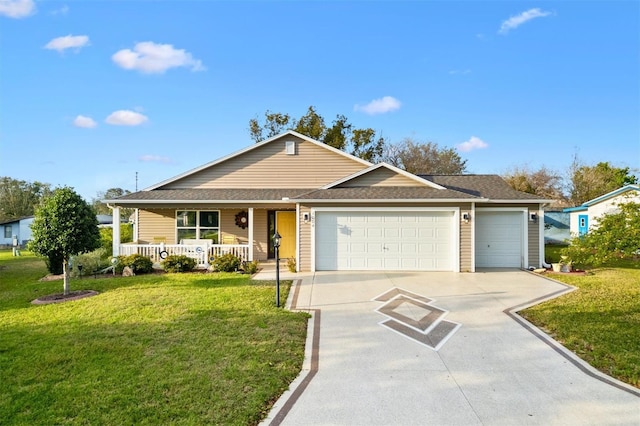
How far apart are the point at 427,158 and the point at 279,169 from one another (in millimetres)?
25039

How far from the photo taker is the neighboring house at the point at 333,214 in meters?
11.5

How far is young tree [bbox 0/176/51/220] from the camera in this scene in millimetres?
42094

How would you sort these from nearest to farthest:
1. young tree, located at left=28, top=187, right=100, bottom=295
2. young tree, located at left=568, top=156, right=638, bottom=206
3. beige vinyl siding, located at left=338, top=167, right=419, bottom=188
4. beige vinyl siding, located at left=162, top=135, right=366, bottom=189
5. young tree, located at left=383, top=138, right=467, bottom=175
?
young tree, located at left=28, top=187, right=100, bottom=295 < beige vinyl siding, located at left=338, top=167, right=419, bottom=188 < beige vinyl siding, located at left=162, top=135, right=366, bottom=189 < young tree, located at left=568, top=156, right=638, bottom=206 < young tree, located at left=383, top=138, right=467, bottom=175

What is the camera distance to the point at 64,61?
11227mm

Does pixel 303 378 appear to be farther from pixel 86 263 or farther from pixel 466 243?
pixel 86 263

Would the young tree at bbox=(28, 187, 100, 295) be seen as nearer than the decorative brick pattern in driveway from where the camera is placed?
No

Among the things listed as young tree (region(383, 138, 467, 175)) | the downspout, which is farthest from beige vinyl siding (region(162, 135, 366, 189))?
young tree (region(383, 138, 467, 175))

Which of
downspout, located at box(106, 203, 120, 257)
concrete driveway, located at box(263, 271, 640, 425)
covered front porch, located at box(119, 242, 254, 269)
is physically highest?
downspout, located at box(106, 203, 120, 257)

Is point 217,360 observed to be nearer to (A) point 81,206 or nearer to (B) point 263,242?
(A) point 81,206

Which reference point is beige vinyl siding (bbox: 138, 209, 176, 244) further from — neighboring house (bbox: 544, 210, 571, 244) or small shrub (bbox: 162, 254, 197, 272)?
neighboring house (bbox: 544, 210, 571, 244)

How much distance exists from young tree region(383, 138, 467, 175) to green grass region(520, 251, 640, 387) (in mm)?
26786

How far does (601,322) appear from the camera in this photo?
6145 mm

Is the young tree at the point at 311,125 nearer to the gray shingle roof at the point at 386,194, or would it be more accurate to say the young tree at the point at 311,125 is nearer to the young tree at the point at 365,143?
the young tree at the point at 365,143

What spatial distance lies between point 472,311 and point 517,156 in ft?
107
